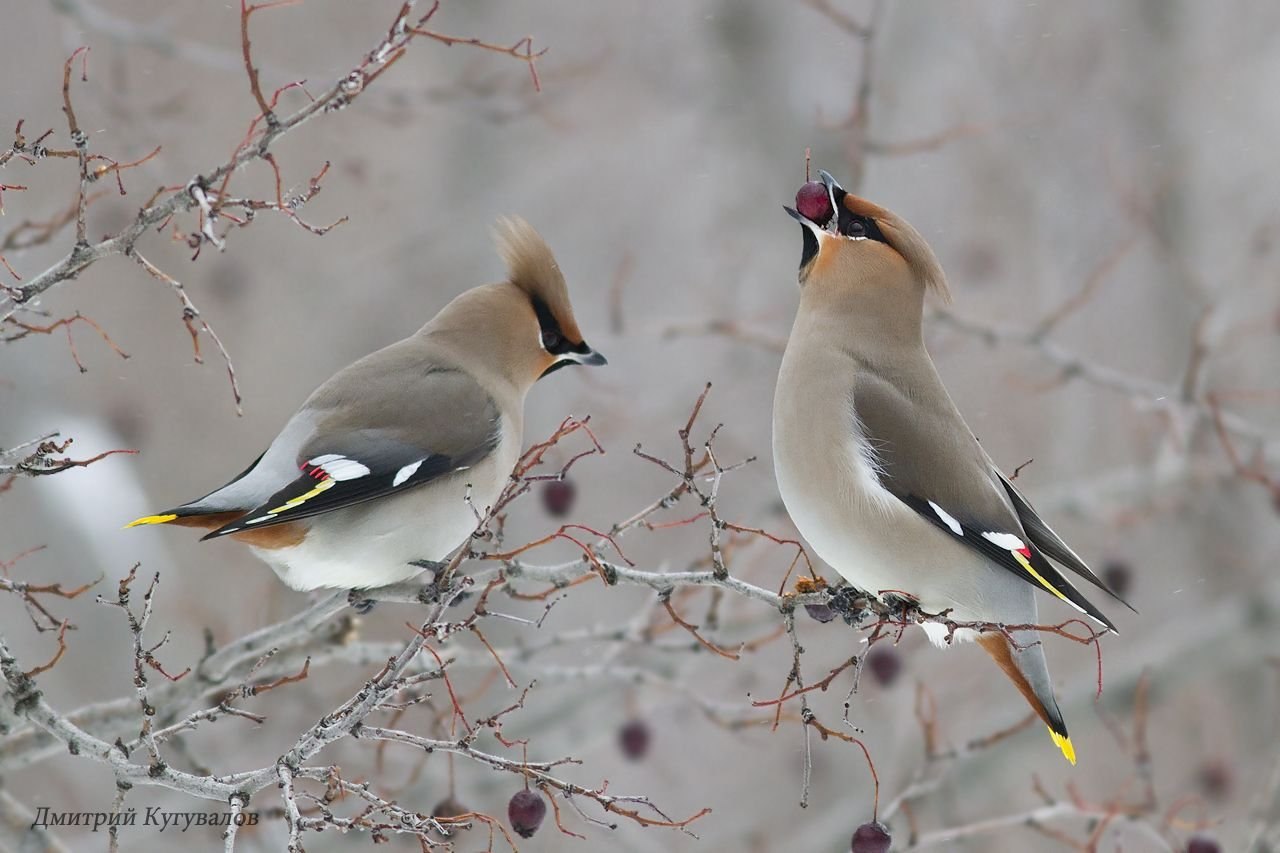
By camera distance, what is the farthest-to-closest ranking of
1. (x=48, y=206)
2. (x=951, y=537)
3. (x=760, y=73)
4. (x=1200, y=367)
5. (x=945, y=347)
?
1. (x=760, y=73)
2. (x=48, y=206)
3. (x=945, y=347)
4. (x=1200, y=367)
5. (x=951, y=537)

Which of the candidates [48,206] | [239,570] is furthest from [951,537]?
[239,570]

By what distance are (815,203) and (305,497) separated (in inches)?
64.7

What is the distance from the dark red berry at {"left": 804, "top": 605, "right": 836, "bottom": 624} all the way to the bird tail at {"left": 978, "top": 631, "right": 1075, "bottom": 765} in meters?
0.39

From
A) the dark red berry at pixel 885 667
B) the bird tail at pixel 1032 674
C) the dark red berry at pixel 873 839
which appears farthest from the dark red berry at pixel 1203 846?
the dark red berry at pixel 873 839

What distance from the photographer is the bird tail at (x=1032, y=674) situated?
366 centimetres

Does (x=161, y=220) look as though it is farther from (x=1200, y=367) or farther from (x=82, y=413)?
(x=82, y=413)

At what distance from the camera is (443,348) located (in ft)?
14.8

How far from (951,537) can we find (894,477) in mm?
216

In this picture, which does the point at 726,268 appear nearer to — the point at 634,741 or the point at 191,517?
the point at 634,741

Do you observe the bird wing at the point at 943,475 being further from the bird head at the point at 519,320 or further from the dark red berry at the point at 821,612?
the bird head at the point at 519,320

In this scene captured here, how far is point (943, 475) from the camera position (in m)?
3.82

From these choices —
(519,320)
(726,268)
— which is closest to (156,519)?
(519,320)

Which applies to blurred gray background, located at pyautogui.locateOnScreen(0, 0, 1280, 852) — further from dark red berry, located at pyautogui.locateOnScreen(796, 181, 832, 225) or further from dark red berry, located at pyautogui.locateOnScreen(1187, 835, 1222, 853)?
dark red berry, located at pyautogui.locateOnScreen(796, 181, 832, 225)

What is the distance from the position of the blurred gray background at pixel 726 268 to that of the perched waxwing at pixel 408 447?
3046 mm
